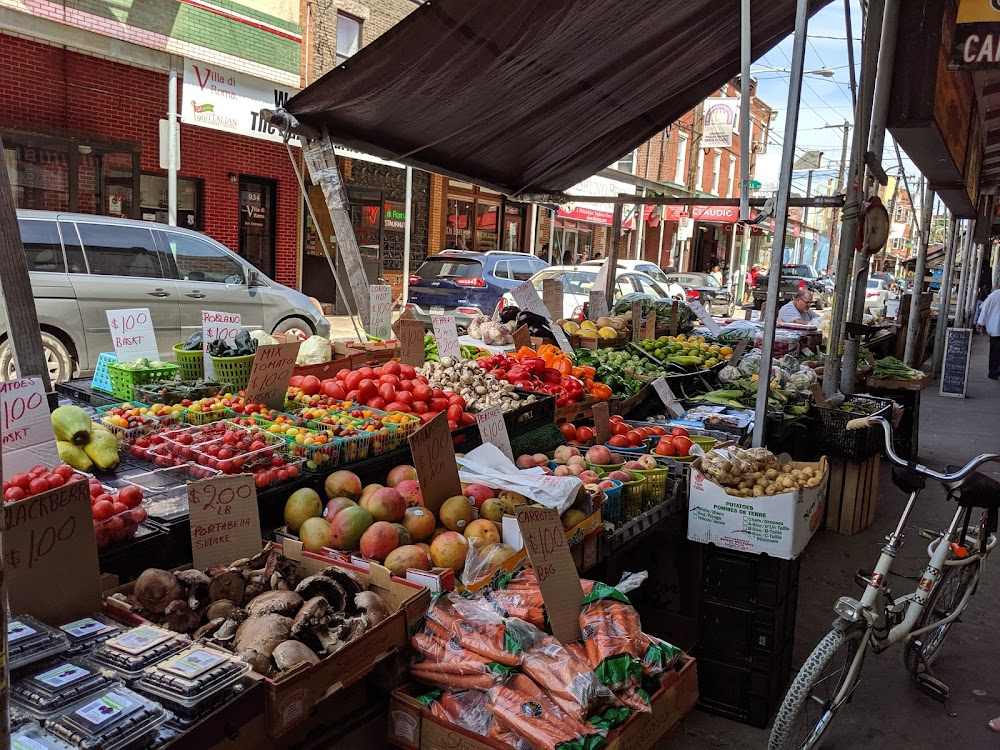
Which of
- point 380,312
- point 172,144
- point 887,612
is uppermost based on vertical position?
point 172,144

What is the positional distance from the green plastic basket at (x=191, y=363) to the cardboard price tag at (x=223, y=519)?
7.48 ft

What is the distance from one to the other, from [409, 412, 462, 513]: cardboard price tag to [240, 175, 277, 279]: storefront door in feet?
43.8

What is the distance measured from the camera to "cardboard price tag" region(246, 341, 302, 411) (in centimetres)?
426

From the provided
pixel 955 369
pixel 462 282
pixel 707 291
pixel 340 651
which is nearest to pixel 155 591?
pixel 340 651

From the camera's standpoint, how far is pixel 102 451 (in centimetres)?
336

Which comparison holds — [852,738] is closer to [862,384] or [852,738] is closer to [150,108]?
[862,384]

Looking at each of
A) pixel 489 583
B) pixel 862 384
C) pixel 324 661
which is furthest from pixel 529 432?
pixel 862 384

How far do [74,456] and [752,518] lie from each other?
10.00 ft

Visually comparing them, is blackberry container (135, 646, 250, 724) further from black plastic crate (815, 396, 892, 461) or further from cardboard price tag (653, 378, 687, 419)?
black plastic crate (815, 396, 892, 461)

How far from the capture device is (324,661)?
2258 millimetres

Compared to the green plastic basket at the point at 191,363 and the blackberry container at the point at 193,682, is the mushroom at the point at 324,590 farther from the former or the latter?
the green plastic basket at the point at 191,363

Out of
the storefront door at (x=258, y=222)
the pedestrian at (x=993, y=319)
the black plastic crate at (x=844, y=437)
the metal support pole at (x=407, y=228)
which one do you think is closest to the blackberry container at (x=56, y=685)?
the black plastic crate at (x=844, y=437)

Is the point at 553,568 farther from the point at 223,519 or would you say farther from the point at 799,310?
the point at 799,310

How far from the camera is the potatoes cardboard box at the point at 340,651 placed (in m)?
2.13
